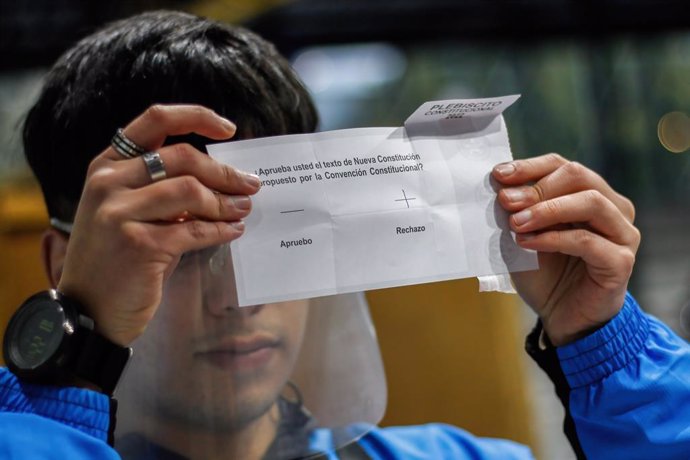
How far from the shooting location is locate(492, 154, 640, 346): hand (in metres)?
0.80

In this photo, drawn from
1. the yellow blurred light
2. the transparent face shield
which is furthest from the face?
the yellow blurred light

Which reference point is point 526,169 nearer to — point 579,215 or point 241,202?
point 579,215

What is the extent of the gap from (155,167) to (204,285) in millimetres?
190

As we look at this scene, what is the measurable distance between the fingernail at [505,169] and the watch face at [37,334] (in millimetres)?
516

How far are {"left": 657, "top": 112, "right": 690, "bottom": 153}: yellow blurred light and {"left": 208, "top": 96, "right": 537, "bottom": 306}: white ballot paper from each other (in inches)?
261

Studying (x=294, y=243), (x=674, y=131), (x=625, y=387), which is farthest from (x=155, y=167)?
(x=674, y=131)

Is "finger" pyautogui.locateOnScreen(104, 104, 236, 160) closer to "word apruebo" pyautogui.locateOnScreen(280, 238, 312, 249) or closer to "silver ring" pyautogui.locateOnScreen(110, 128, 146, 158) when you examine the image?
"silver ring" pyautogui.locateOnScreen(110, 128, 146, 158)

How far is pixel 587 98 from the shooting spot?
5551 mm

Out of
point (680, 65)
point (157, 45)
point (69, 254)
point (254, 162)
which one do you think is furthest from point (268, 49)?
point (680, 65)

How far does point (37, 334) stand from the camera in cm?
73

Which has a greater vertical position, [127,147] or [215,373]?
[127,147]

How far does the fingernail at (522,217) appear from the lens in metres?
0.79

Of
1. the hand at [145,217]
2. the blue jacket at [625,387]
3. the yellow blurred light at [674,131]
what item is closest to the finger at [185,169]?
the hand at [145,217]

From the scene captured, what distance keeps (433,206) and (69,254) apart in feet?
1.34
